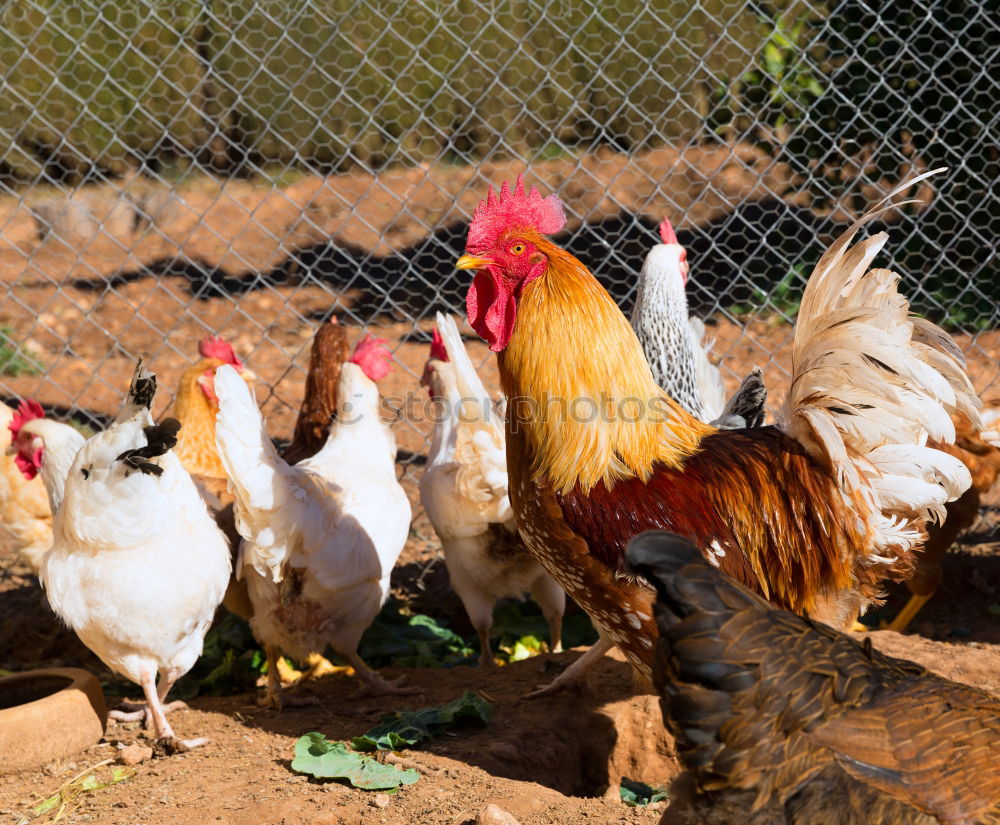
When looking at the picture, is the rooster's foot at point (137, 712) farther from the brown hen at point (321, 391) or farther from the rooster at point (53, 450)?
the brown hen at point (321, 391)

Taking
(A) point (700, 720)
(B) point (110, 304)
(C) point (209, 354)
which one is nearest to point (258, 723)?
(C) point (209, 354)

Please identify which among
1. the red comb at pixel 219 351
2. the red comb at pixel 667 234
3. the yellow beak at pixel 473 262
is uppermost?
the red comb at pixel 667 234

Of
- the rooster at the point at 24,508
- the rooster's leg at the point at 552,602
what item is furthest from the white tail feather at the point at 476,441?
the rooster at the point at 24,508

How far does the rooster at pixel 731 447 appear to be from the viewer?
2842 millimetres

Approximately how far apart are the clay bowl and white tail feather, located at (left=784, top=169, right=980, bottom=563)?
9.00ft

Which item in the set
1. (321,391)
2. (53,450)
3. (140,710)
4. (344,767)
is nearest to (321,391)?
(321,391)

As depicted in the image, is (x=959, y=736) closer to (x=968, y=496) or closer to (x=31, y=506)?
(x=968, y=496)

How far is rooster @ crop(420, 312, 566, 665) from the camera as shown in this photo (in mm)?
4121

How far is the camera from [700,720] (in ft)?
6.43

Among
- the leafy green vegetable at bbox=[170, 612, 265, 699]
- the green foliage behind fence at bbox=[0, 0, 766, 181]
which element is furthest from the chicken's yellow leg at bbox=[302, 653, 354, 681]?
the green foliage behind fence at bbox=[0, 0, 766, 181]

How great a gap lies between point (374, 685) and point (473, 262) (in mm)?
1938

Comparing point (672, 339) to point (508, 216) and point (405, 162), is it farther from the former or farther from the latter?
point (405, 162)

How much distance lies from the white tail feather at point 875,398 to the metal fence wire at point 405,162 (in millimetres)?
3601

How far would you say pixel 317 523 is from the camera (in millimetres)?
3715
